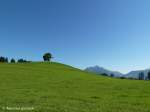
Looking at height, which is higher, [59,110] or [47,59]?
[47,59]

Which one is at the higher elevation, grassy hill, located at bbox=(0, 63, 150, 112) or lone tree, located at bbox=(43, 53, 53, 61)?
lone tree, located at bbox=(43, 53, 53, 61)

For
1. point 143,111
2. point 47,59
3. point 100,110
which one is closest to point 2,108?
point 100,110

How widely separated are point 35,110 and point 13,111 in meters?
1.60

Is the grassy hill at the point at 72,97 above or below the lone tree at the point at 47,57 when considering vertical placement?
Answer: below

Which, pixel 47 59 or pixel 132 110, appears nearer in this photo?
pixel 132 110

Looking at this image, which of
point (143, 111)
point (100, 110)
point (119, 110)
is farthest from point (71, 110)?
point (143, 111)

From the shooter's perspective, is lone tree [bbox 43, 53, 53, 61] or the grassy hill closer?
the grassy hill

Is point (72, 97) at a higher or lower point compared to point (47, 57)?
lower

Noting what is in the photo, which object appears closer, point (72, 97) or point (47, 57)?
point (72, 97)

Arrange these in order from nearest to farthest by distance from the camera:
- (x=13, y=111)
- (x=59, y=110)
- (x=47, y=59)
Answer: (x=13, y=111) → (x=59, y=110) → (x=47, y=59)

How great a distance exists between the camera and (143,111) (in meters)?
22.2

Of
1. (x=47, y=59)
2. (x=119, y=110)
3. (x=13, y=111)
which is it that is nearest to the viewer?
(x=13, y=111)

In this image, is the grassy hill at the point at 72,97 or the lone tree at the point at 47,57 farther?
the lone tree at the point at 47,57

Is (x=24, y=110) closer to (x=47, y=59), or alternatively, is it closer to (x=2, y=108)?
(x=2, y=108)
